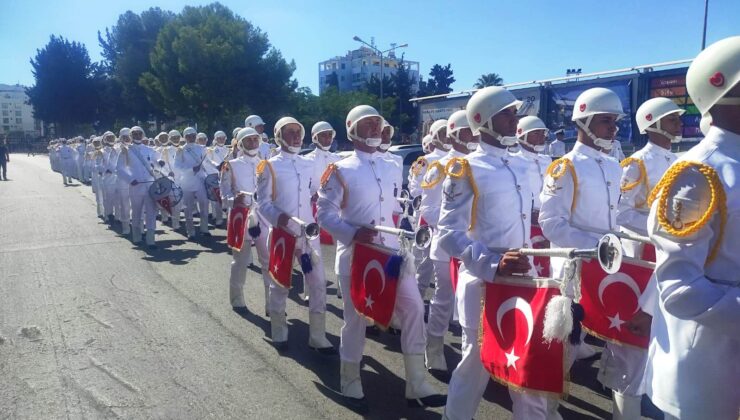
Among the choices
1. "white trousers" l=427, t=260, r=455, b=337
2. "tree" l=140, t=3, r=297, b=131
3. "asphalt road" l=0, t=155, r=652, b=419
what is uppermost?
"tree" l=140, t=3, r=297, b=131

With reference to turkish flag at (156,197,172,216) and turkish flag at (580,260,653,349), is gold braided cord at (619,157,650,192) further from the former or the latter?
turkish flag at (156,197,172,216)

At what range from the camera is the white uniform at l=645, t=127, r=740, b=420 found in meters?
2.20

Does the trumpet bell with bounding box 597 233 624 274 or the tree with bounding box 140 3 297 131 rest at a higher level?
the tree with bounding box 140 3 297 131

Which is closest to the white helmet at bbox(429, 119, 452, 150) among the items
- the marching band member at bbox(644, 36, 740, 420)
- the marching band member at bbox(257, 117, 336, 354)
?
the marching band member at bbox(257, 117, 336, 354)

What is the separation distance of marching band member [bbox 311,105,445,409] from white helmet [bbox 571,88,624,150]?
163cm

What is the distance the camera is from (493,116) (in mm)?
3799

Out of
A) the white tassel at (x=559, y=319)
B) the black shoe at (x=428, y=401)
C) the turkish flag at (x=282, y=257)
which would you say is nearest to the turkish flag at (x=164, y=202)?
the turkish flag at (x=282, y=257)

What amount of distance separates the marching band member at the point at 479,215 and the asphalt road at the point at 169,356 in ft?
3.91

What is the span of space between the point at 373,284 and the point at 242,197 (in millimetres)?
3832

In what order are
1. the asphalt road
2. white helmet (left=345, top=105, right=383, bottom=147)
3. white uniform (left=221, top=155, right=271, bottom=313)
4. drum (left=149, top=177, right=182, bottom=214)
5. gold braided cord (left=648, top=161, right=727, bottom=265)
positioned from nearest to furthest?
gold braided cord (left=648, top=161, right=727, bottom=265) → the asphalt road → white helmet (left=345, top=105, right=383, bottom=147) → white uniform (left=221, top=155, right=271, bottom=313) → drum (left=149, top=177, right=182, bottom=214)

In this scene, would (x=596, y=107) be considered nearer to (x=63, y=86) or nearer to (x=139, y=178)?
(x=139, y=178)

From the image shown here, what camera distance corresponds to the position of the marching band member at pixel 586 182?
4195 mm

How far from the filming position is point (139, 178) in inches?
481

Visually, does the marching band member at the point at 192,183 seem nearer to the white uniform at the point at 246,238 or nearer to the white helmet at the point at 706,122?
the white uniform at the point at 246,238
